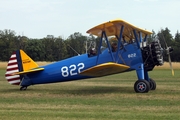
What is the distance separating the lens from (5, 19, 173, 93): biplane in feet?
41.4

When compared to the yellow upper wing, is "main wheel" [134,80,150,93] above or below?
below

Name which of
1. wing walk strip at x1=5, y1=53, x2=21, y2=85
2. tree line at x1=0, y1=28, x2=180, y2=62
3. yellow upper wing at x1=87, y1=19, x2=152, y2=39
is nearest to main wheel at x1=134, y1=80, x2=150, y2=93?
yellow upper wing at x1=87, y1=19, x2=152, y2=39

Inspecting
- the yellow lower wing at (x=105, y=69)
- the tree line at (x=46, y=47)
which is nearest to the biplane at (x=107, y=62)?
the yellow lower wing at (x=105, y=69)

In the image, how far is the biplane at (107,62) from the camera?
41.4 ft

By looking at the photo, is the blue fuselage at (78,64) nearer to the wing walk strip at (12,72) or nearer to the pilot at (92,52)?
the pilot at (92,52)

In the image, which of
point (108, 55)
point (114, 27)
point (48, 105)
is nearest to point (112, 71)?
point (108, 55)

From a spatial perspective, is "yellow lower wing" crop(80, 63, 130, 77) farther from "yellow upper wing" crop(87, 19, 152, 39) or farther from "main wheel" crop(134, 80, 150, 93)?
"yellow upper wing" crop(87, 19, 152, 39)

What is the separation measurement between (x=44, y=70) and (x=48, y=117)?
23.2 feet

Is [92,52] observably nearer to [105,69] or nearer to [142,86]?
[105,69]

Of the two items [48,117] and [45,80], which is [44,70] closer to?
[45,80]

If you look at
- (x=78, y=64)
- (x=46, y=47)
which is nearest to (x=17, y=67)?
(x=78, y=64)

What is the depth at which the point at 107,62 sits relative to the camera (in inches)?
531

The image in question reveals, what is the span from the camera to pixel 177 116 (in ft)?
24.2

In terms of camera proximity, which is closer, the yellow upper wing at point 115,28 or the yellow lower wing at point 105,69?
the yellow lower wing at point 105,69
